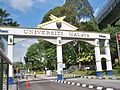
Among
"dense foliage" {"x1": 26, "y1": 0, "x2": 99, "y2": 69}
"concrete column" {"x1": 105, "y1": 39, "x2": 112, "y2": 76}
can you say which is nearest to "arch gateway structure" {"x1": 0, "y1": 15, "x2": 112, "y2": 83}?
"concrete column" {"x1": 105, "y1": 39, "x2": 112, "y2": 76}

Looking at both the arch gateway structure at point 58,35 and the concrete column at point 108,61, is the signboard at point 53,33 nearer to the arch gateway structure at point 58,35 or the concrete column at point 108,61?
the arch gateway structure at point 58,35

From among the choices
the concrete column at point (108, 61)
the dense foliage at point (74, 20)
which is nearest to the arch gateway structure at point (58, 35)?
the concrete column at point (108, 61)

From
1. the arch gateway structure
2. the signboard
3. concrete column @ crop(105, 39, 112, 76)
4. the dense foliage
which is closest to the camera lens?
the arch gateway structure

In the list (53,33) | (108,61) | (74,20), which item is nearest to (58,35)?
(53,33)

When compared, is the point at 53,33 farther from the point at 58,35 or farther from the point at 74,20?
the point at 74,20

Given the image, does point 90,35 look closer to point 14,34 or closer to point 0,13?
point 14,34

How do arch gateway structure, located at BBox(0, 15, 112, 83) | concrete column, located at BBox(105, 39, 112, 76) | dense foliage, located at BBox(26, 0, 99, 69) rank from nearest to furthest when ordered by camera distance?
arch gateway structure, located at BBox(0, 15, 112, 83)
concrete column, located at BBox(105, 39, 112, 76)
dense foliage, located at BBox(26, 0, 99, 69)

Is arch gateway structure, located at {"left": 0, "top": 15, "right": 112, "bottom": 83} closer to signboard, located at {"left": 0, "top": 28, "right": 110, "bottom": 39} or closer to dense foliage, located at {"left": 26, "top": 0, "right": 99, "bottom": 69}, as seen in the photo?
signboard, located at {"left": 0, "top": 28, "right": 110, "bottom": 39}

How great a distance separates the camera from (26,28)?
29.8m

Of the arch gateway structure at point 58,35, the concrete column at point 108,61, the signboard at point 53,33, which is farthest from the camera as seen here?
the concrete column at point 108,61

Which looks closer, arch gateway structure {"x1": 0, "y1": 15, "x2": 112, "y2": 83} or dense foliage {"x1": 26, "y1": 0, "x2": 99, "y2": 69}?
arch gateway structure {"x1": 0, "y1": 15, "x2": 112, "y2": 83}

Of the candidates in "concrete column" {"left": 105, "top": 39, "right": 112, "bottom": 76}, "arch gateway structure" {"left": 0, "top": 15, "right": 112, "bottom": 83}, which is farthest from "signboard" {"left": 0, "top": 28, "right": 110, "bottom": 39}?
"concrete column" {"left": 105, "top": 39, "right": 112, "bottom": 76}

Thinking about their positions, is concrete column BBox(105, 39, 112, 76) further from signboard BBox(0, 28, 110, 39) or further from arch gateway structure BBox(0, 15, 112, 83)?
signboard BBox(0, 28, 110, 39)

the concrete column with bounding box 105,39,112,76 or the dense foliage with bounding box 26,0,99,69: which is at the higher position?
the dense foliage with bounding box 26,0,99,69
